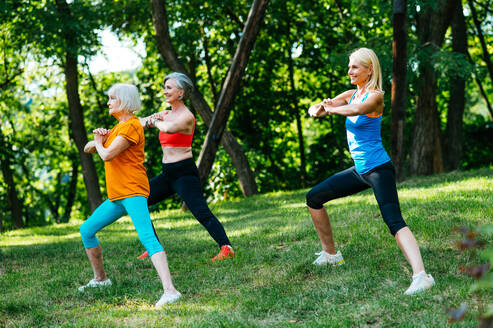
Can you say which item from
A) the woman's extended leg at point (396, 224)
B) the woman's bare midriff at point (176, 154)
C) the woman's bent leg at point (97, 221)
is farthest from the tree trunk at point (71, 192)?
the woman's extended leg at point (396, 224)

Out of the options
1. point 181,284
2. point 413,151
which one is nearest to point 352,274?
point 181,284

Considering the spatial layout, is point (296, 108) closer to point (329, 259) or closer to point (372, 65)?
point (329, 259)

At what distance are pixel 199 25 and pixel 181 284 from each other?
42.0ft

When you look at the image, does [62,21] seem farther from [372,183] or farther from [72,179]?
[72,179]

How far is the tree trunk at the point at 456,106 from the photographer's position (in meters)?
14.3

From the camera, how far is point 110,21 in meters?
14.2

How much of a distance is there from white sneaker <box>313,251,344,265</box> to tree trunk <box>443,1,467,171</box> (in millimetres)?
9912

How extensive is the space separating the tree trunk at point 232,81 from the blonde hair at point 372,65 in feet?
18.3

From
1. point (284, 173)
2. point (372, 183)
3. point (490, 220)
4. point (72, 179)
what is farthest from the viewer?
point (72, 179)

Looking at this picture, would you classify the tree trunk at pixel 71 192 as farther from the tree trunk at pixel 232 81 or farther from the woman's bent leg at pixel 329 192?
the woman's bent leg at pixel 329 192

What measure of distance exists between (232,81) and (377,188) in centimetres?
607

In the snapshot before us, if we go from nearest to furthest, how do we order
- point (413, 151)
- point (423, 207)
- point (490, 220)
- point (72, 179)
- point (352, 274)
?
point (352, 274)
point (490, 220)
point (423, 207)
point (413, 151)
point (72, 179)

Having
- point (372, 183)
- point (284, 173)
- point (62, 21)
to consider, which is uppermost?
point (62, 21)

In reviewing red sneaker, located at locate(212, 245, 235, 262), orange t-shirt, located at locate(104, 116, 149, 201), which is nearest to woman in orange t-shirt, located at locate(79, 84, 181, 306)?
orange t-shirt, located at locate(104, 116, 149, 201)
